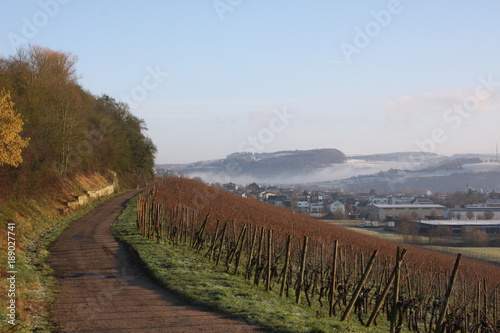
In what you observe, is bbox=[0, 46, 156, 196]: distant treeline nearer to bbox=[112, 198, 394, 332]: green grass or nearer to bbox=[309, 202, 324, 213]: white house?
bbox=[112, 198, 394, 332]: green grass

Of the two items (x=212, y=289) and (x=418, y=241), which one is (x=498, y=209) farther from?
(x=212, y=289)

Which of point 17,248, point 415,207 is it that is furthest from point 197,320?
point 415,207

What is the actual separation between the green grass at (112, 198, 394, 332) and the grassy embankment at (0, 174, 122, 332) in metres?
3.68

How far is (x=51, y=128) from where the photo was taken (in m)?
37.6

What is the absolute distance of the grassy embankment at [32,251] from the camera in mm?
11578

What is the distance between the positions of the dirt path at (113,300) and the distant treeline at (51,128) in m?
8.35

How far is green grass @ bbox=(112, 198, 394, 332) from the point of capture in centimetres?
1184

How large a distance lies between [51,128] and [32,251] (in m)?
19.5

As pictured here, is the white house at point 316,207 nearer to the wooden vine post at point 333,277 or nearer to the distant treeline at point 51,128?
the distant treeline at point 51,128

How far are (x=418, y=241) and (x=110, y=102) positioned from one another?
49149 millimetres

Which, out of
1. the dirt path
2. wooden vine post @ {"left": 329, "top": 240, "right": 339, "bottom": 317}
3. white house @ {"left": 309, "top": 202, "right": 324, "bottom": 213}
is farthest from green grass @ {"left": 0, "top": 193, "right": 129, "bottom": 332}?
white house @ {"left": 309, "top": 202, "right": 324, "bottom": 213}

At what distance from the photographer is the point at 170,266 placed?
18.0 metres

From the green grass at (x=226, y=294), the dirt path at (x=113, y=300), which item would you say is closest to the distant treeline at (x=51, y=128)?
the dirt path at (x=113, y=300)

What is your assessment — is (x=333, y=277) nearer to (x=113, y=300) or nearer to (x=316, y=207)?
(x=113, y=300)
